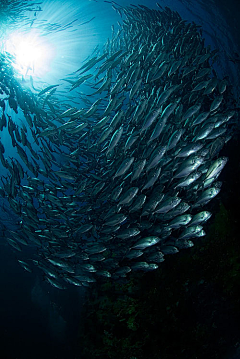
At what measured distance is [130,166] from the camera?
598cm

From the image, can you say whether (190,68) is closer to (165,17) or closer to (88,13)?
(165,17)

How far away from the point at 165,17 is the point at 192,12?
5.41 m

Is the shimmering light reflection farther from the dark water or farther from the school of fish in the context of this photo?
the school of fish

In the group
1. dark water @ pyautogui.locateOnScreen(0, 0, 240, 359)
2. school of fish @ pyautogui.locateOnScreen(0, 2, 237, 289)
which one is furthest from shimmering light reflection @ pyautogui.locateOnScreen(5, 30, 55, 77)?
school of fish @ pyautogui.locateOnScreen(0, 2, 237, 289)

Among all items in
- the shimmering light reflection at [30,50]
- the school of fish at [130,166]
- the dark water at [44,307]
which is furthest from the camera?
the shimmering light reflection at [30,50]

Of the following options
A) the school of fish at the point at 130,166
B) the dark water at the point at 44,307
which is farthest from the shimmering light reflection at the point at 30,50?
the school of fish at the point at 130,166

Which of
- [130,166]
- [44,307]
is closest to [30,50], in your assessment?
[130,166]

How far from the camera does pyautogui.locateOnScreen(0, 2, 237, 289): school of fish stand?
476 centimetres

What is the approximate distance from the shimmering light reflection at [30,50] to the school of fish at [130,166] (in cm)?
419

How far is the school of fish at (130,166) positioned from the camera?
4762 mm

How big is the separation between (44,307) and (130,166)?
1389 cm

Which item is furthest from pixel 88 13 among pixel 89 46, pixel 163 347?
pixel 163 347

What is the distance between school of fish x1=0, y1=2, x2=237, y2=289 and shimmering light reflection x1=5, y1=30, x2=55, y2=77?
13.8ft

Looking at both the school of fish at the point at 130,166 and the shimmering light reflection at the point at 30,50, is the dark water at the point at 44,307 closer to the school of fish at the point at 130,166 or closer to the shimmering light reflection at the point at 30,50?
the shimmering light reflection at the point at 30,50
